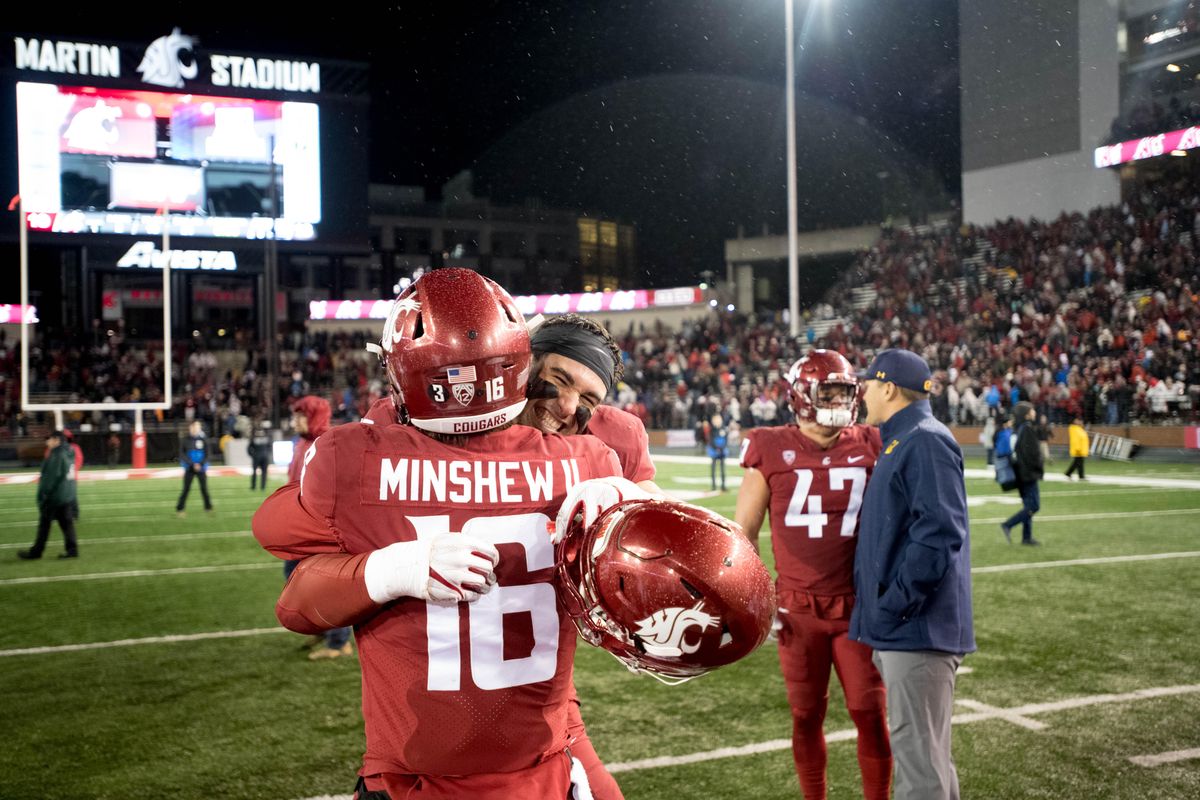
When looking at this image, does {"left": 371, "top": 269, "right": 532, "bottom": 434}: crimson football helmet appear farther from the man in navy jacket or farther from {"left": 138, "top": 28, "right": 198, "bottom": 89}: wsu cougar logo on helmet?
{"left": 138, "top": 28, "right": 198, "bottom": 89}: wsu cougar logo on helmet

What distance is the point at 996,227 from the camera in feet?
115

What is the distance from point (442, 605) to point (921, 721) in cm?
223

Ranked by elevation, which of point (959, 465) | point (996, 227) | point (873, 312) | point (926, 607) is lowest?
point (926, 607)

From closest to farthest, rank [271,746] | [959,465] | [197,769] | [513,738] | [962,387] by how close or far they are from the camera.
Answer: [513,738] → [959,465] → [197,769] → [271,746] → [962,387]

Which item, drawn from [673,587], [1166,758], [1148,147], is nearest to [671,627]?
[673,587]

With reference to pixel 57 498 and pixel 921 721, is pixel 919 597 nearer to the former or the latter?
pixel 921 721

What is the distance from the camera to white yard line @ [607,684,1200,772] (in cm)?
497

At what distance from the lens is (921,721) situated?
11.4ft

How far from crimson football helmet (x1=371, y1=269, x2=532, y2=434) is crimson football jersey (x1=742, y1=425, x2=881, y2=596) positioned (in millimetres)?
2396

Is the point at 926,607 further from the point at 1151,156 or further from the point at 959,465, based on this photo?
the point at 1151,156

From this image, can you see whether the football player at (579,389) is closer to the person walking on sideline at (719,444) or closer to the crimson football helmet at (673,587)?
the crimson football helmet at (673,587)

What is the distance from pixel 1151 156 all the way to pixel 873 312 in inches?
404

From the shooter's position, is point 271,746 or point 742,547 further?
point 271,746

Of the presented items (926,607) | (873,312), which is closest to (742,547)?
(926,607)
